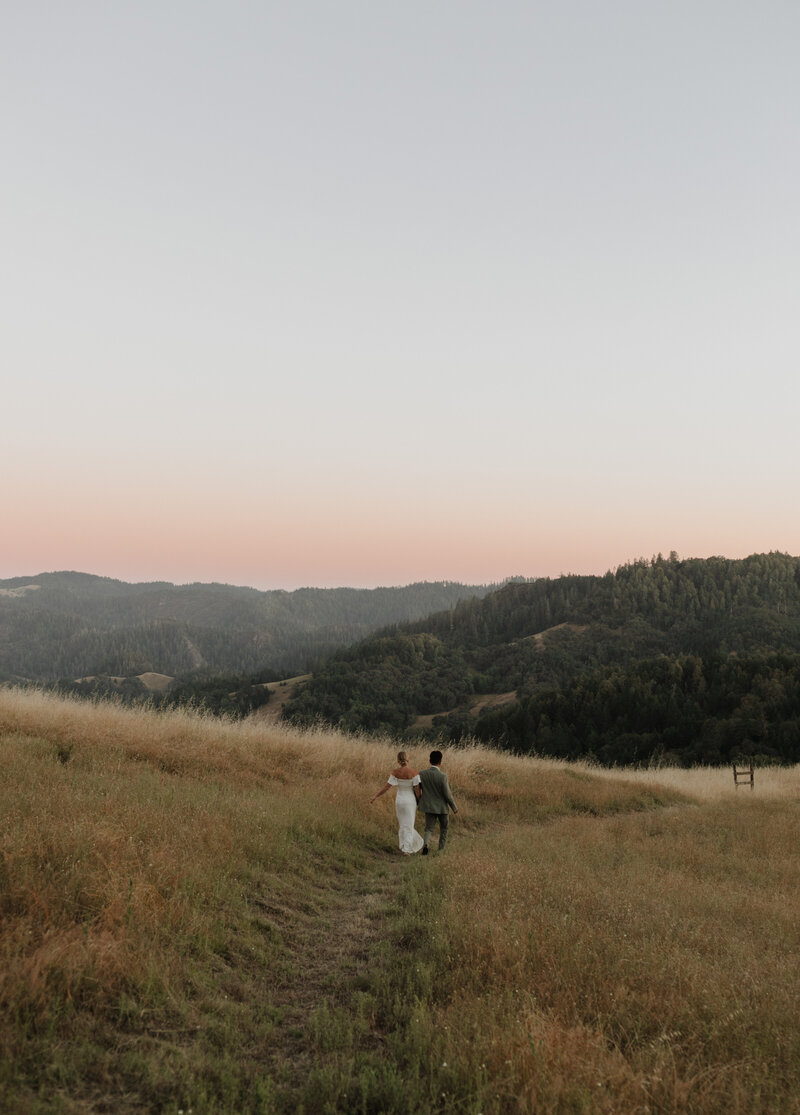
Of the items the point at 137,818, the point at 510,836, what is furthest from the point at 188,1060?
the point at 510,836

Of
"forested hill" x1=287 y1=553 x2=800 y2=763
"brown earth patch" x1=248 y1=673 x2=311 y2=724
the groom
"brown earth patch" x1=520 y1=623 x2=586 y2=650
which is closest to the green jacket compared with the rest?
the groom

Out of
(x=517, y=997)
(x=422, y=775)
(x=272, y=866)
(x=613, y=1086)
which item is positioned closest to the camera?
(x=613, y=1086)

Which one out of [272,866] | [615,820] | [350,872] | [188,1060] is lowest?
[615,820]

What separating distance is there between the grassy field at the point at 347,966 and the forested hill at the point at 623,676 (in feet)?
51.8

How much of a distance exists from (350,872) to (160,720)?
8026 mm

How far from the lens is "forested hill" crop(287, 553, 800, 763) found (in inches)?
2822

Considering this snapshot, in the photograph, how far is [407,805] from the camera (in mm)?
11875

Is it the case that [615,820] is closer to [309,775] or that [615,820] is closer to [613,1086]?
[309,775]

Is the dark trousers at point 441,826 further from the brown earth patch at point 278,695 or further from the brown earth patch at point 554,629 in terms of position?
the brown earth patch at point 554,629

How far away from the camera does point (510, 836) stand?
13.1m

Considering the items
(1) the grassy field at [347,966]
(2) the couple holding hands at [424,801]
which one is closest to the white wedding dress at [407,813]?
(2) the couple holding hands at [424,801]

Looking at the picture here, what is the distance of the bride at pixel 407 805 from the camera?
38.3 feet

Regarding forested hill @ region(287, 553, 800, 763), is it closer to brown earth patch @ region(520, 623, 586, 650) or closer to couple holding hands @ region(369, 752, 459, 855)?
brown earth patch @ region(520, 623, 586, 650)

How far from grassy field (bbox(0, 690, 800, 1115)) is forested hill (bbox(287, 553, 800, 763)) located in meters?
15.8
